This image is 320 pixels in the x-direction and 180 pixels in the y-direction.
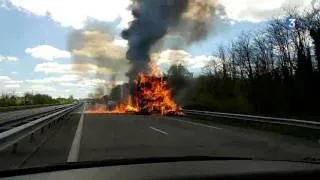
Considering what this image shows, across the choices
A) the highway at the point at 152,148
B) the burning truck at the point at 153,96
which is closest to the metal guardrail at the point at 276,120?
the highway at the point at 152,148

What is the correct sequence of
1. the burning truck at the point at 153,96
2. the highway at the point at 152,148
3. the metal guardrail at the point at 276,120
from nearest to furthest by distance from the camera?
the highway at the point at 152,148
the metal guardrail at the point at 276,120
the burning truck at the point at 153,96

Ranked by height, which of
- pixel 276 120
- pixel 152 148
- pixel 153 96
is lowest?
pixel 152 148

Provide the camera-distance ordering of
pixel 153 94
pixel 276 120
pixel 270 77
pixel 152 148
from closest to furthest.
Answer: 1. pixel 152 148
2. pixel 276 120
3. pixel 153 94
4. pixel 270 77

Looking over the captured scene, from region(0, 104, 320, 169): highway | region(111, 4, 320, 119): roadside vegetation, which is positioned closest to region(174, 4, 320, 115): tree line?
region(111, 4, 320, 119): roadside vegetation

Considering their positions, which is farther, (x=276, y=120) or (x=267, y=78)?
(x=267, y=78)

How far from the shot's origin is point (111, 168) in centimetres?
404

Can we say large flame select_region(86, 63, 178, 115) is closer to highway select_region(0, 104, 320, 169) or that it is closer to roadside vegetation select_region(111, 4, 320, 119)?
roadside vegetation select_region(111, 4, 320, 119)

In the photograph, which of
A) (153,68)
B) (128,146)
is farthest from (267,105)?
(128,146)

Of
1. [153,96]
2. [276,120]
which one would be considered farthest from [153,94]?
[276,120]

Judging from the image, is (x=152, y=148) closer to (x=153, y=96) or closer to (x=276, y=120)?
(x=276, y=120)

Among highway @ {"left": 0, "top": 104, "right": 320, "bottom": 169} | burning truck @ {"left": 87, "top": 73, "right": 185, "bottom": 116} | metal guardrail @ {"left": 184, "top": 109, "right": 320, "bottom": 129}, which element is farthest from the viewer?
burning truck @ {"left": 87, "top": 73, "right": 185, "bottom": 116}

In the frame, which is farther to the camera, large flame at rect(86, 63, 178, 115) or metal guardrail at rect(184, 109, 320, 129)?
large flame at rect(86, 63, 178, 115)

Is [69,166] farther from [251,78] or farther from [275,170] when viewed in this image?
[251,78]

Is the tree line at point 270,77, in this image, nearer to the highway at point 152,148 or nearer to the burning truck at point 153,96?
the burning truck at point 153,96
